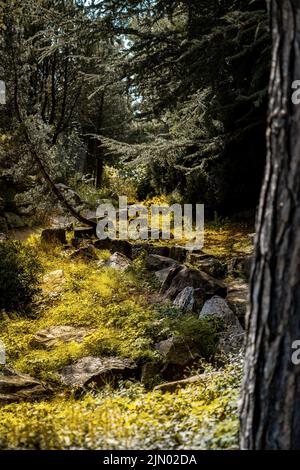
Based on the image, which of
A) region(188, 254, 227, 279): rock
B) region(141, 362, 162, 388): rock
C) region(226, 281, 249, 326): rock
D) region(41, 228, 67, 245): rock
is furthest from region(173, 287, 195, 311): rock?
region(41, 228, 67, 245): rock

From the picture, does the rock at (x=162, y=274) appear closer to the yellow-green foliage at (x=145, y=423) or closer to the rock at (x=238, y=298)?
the rock at (x=238, y=298)

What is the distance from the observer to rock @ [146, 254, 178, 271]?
1032 centimetres

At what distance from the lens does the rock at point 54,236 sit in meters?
12.0

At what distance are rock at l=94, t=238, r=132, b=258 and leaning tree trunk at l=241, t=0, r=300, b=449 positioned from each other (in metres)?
8.54

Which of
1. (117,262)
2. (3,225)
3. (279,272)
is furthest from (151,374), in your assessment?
(3,225)

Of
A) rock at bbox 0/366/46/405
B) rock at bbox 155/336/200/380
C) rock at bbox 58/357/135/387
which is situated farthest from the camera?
rock at bbox 155/336/200/380

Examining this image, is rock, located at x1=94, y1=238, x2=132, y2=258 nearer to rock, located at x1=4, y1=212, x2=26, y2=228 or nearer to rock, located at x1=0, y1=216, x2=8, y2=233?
rock, located at x1=0, y1=216, x2=8, y2=233

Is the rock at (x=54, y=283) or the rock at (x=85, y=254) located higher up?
the rock at (x=85, y=254)

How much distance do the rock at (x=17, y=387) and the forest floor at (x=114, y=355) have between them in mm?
108

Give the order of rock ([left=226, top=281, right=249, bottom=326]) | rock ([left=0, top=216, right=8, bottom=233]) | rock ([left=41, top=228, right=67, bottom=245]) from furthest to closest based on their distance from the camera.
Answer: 1. rock ([left=0, top=216, right=8, bottom=233])
2. rock ([left=41, top=228, right=67, bottom=245])
3. rock ([left=226, top=281, right=249, bottom=326])

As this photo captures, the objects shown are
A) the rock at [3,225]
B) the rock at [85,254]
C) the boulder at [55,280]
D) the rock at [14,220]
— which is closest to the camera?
the boulder at [55,280]

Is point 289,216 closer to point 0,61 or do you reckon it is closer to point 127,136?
point 0,61

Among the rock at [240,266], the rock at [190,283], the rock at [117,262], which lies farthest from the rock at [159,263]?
the rock at [240,266]
